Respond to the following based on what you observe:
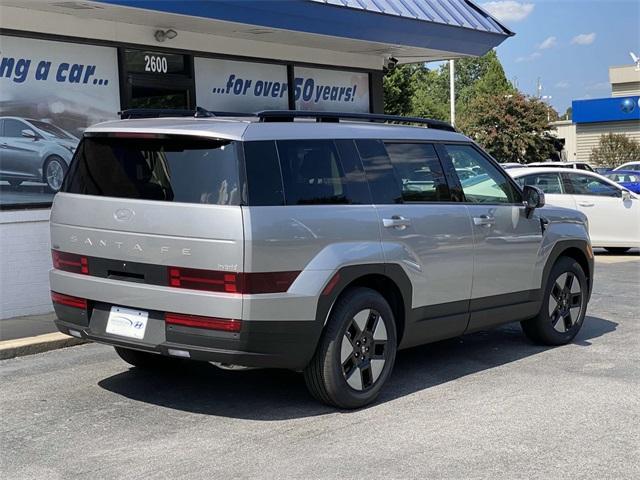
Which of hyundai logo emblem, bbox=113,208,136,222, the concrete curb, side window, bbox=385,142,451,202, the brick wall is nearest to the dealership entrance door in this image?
the brick wall

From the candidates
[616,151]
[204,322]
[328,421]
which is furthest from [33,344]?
[616,151]

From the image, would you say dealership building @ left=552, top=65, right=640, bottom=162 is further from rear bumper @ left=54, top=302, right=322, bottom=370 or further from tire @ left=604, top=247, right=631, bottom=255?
rear bumper @ left=54, top=302, right=322, bottom=370

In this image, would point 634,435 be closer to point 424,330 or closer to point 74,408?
point 424,330

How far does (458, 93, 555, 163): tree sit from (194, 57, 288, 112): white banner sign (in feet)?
82.8

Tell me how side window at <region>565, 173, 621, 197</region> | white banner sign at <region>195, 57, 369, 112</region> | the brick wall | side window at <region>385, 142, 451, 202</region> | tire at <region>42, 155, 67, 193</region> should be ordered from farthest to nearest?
1. side window at <region>565, 173, 621, 197</region>
2. white banner sign at <region>195, 57, 369, 112</region>
3. tire at <region>42, 155, 67, 193</region>
4. the brick wall
5. side window at <region>385, 142, 451, 202</region>

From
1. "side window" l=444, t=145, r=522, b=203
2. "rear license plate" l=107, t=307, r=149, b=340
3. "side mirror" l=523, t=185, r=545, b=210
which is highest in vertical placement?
"side window" l=444, t=145, r=522, b=203

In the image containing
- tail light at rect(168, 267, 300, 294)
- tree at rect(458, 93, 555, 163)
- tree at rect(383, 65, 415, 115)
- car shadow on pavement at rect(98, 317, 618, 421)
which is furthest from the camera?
tree at rect(383, 65, 415, 115)

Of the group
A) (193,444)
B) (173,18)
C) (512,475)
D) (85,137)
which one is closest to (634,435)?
(512,475)

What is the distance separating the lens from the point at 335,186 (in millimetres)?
5730

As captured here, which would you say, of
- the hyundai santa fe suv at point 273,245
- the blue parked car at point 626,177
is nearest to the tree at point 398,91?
the blue parked car at point 626,177

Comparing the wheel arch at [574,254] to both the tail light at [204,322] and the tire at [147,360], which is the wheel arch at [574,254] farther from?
the tail light at [204,322]

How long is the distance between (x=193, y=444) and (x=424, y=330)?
80.9 inches

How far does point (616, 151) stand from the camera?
48062 millimetres

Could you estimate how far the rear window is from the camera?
5.17 m
